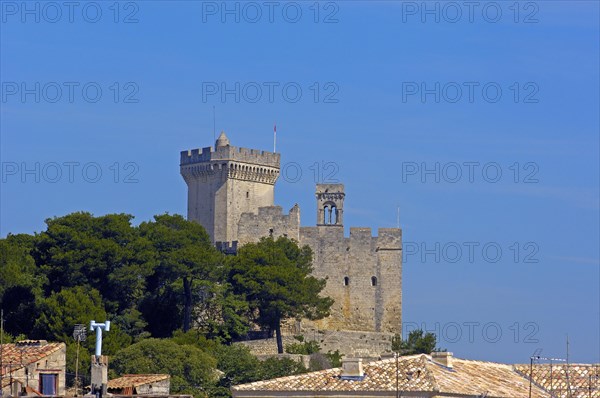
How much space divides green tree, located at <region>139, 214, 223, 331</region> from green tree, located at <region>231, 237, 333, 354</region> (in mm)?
1800

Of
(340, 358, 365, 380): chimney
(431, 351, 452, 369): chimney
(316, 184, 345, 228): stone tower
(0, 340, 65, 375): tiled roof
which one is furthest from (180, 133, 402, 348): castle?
(340, 358, 365, 380): chimney

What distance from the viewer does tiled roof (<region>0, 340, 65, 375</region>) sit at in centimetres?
5103

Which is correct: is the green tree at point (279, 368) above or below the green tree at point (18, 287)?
below

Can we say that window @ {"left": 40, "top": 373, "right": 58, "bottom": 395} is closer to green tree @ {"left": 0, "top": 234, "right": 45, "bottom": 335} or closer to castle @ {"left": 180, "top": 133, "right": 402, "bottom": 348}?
green tree @ {"left": 0, "top": 234, "right": 45, "bottom": 335}

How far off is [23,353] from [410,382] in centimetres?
1315

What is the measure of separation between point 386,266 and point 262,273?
11770mm

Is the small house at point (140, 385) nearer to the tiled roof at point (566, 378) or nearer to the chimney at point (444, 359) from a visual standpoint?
the chimney at point (444, 359)

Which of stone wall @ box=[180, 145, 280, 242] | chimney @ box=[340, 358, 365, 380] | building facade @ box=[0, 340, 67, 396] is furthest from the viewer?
stone wall @ box=[180, 145, 280, 242]

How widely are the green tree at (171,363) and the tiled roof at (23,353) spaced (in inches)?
524

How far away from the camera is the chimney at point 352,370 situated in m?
45.8

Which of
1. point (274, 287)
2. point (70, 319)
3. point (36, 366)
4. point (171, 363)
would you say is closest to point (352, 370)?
point (36, 366)

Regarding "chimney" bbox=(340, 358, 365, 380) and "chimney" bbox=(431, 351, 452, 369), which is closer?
"chimney" bbox=(340, 358, 365, 380)

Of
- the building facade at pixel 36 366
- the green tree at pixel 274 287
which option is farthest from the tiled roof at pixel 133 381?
the green tree at pixel 274 287

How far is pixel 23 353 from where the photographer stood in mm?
53938
